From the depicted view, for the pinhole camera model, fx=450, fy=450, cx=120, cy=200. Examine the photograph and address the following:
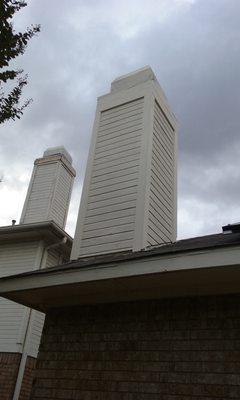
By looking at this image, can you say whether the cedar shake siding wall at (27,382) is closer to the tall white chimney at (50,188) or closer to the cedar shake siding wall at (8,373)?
the cedar shake siding wall at (8,373)

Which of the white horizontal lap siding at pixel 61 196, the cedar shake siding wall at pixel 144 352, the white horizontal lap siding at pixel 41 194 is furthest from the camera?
the white horizontal lap siding at pixel 61 196

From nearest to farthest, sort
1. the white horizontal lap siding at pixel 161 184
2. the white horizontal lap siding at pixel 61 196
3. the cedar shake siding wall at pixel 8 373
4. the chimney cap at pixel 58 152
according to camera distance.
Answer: the white horizontal lap siding at pixel 161 184, the cedar shake siding wall at pixel 8 373, the white horizontal lap siding at pixel 61 196, the chimney cap at pixel 58 152

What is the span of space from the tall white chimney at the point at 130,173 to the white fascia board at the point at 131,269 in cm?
233

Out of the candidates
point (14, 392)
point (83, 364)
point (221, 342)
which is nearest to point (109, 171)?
point (83, 364)

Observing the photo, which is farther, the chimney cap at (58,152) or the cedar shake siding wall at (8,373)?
the chimney cap at (58,152)

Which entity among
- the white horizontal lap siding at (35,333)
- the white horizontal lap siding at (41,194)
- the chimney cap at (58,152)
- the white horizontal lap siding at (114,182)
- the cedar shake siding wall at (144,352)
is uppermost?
A: the chimney cap at (58,152)

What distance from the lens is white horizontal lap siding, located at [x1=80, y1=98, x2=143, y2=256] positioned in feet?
23.2

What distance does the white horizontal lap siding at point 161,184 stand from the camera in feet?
24.2

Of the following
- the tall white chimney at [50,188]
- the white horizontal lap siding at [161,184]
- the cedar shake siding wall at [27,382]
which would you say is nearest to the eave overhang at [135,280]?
the white horizontal lap siding at [161,184]

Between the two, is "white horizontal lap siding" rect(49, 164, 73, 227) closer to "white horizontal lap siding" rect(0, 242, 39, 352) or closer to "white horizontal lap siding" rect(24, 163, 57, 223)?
"white horizontal lap siding" rect(24, 163, 57, 223)

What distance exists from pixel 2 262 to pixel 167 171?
535 cm

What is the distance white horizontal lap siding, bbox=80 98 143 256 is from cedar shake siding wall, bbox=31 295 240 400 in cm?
222

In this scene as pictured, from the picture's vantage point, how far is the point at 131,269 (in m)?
4.00

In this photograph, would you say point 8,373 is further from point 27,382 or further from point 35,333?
point 35,333
